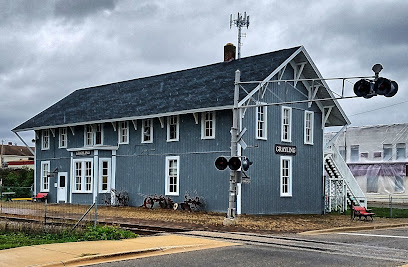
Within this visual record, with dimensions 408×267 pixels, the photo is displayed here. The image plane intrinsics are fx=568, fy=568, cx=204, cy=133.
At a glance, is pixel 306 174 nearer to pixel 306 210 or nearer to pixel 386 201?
pixel 306 210

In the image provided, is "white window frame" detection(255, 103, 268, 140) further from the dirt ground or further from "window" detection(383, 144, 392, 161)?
"window" detection(383, 144, 392, 161)

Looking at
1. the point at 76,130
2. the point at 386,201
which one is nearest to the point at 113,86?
the point at 76,130

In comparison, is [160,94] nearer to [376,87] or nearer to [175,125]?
[175,125]

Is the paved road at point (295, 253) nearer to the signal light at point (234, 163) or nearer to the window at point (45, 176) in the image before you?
the signal light at point (234, 163)

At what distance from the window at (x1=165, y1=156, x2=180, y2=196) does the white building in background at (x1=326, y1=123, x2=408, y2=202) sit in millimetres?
24153

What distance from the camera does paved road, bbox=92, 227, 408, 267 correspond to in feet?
38.8

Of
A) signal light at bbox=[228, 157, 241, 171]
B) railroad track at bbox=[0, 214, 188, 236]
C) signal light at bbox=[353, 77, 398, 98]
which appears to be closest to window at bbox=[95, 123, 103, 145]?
railroad track at bbox=[0, 214, 188, 236]

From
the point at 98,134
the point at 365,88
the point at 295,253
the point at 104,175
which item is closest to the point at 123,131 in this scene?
the point at 98,134

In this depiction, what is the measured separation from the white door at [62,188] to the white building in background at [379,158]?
85.7 feet

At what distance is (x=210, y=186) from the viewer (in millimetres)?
27422

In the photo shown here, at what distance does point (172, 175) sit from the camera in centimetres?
2952

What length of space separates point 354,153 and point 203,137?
94.5 feet

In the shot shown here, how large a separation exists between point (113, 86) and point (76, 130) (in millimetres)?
4388

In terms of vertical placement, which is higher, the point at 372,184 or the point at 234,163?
the point at 234,163
